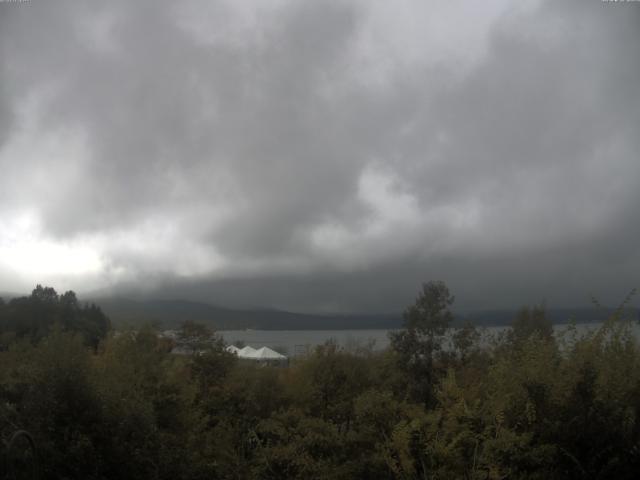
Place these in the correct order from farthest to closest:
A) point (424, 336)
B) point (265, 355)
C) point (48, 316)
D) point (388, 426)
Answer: point (265, 355)
point (48, 316)
point (424, 336)
point (388, 426)

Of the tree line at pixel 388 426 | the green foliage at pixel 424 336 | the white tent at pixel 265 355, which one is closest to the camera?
the tree line at pixel 388 426

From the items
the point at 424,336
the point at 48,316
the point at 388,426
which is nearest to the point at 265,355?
the point at 48,316

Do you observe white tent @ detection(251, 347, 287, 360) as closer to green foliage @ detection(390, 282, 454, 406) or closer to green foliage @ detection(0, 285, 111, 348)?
green foliage @ detection(0, 285, 111, 348)

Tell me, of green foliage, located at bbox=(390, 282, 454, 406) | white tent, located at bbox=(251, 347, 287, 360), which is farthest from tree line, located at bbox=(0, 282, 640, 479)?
white tent, located at bbox=(251, 347, 287, 360)

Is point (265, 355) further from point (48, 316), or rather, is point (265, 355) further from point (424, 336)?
point (424, 336)

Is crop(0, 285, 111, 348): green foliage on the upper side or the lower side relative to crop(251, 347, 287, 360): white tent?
upper

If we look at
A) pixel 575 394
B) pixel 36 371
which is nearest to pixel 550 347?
pixel 575 394

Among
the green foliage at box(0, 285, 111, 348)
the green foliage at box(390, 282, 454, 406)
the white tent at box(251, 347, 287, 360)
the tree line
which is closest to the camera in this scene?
the tree line

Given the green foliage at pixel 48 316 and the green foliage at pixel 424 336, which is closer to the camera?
the green foliage at pixel 424 336

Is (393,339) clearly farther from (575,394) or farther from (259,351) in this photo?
(259,351)

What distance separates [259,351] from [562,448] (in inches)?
2272

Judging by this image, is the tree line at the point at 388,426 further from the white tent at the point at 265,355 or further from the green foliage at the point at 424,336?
the white tent at the point at 265,355

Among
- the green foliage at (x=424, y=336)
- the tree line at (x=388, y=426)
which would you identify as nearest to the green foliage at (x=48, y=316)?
the green foliage at (x=424, y=336)

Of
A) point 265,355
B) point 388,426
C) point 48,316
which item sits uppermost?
point 48,316
